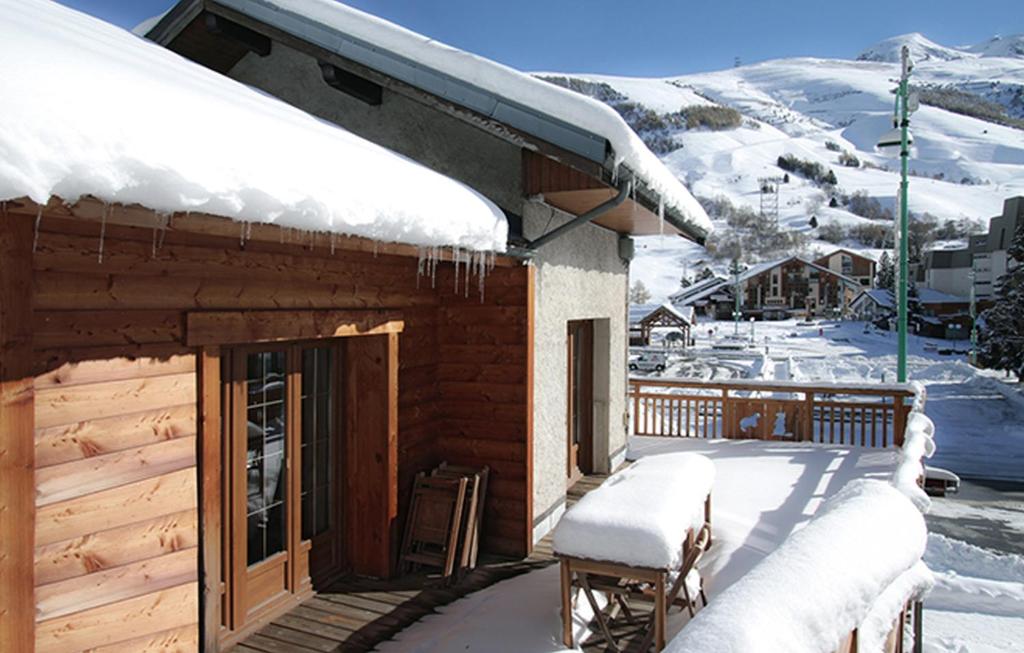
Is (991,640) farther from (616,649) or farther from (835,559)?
(835,559)

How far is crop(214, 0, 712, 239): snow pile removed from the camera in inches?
168

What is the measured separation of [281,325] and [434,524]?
2047 millimetres

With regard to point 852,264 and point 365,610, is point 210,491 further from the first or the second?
point 852,264

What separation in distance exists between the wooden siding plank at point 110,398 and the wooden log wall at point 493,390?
252 centimetres

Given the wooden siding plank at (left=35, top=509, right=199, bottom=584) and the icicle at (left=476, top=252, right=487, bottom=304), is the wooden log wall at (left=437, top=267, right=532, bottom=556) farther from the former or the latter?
the wooden siding plank at (left=35, top=509, right=199, bottom=584)

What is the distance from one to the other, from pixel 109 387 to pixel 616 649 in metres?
3.15

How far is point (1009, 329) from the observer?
22375 millimetres

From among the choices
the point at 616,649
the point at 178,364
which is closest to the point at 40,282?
the point at 178,364

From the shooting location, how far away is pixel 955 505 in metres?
11.3

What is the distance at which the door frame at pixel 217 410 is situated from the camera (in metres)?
3.39

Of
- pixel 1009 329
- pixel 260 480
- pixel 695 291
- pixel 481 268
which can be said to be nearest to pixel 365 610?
pixel 260 480

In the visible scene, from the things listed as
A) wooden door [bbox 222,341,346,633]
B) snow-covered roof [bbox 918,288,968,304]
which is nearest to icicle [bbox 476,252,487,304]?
wooden door [bbox 222,341,346,633]

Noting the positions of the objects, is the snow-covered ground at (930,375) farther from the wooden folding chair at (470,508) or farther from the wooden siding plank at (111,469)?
the wooden siding plank at (111,469)

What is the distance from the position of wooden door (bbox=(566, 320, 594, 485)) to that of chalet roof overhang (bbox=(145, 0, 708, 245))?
6.06 feet
